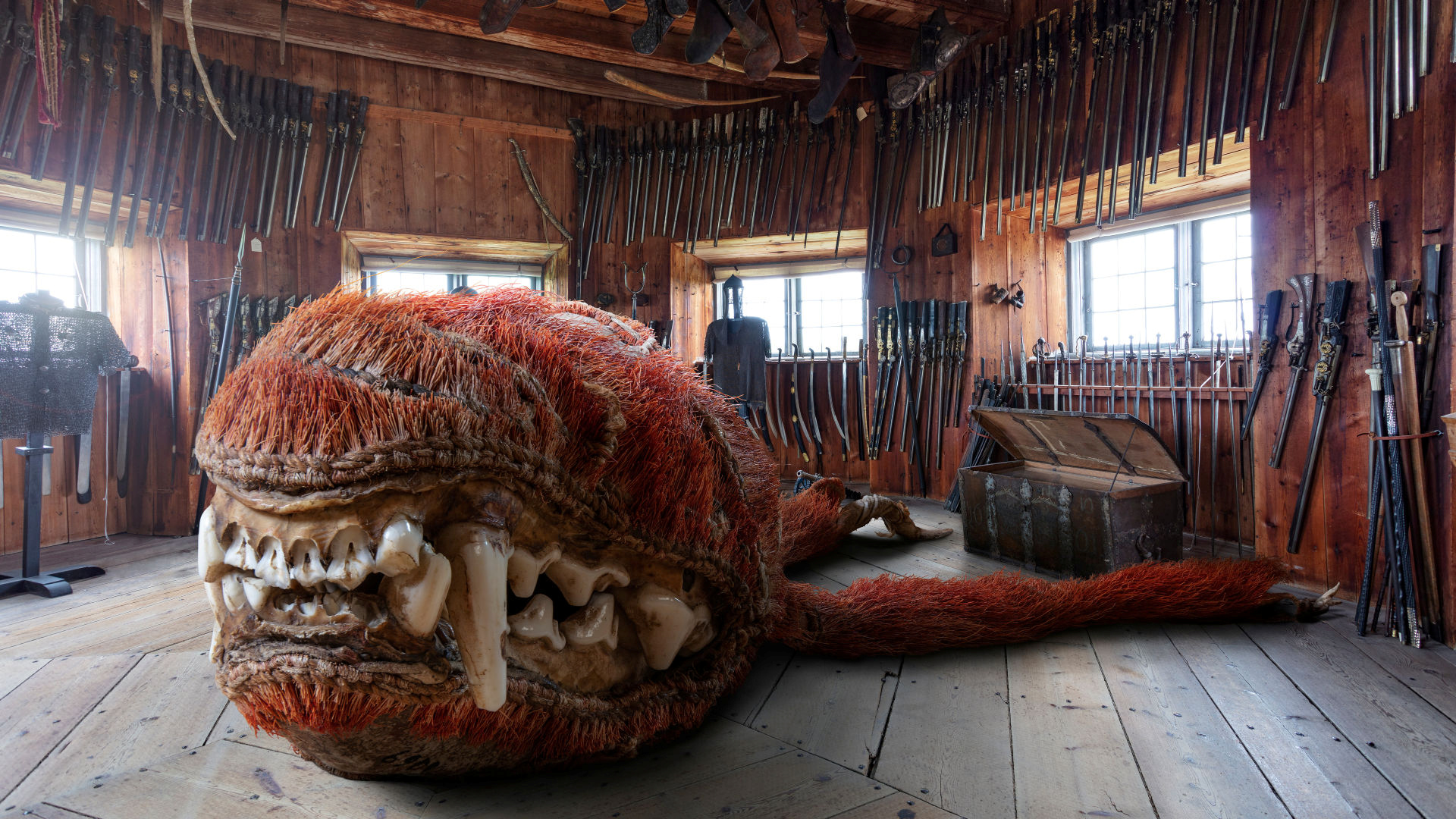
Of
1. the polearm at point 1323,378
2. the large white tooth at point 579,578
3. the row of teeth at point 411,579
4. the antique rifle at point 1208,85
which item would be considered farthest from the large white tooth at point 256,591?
the antique rifle at point 1208,85

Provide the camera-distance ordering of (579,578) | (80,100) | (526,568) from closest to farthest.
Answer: (526,568) → (579,578) → (80,100)

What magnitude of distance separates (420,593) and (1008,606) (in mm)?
1825

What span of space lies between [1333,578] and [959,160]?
130 inches

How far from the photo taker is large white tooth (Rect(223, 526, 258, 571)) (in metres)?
1.10

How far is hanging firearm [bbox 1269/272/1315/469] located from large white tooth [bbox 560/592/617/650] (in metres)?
3.04

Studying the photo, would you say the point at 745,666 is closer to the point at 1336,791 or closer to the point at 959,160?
the point at 1336,791

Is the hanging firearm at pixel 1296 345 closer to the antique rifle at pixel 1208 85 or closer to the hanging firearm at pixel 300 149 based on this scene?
the antique rifle at pixel 1208 85

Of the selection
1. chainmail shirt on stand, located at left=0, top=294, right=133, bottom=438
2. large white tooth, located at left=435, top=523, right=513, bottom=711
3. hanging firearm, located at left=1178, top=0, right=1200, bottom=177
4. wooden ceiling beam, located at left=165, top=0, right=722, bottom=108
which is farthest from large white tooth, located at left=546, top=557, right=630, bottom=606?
wooden ceiling beam, located at left=165, top=0, right=722, bottom=108

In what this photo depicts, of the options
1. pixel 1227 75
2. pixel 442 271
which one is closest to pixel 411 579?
pixel 1227 75

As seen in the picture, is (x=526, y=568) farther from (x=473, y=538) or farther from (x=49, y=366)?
(x=49, y=366)

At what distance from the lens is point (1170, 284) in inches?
174

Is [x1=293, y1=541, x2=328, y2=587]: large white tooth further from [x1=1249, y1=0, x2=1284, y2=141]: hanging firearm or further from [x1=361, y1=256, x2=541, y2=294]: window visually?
[x1=361, y1=256, x2=541, y2=294]: window

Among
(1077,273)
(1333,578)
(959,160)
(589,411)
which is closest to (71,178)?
(589,411)

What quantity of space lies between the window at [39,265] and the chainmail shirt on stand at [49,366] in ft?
2.57
